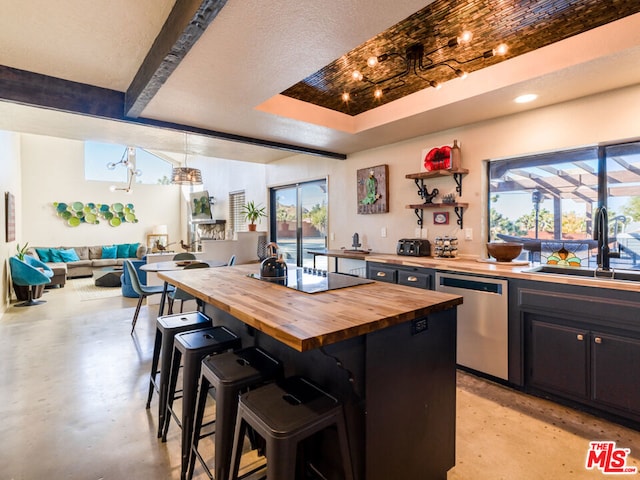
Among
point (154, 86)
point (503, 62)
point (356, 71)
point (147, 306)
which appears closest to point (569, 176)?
point (503, 62)

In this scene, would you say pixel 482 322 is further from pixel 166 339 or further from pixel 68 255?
pixel 68 255

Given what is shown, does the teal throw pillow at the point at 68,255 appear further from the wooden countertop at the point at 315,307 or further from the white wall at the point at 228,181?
the wooden countertop at the point at 315,307

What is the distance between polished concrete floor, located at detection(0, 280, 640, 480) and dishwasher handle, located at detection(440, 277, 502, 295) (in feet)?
2.59

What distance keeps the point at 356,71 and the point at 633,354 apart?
2.74 m

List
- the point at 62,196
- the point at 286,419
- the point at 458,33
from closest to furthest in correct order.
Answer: the point at 286,419 → the point at 458,33 → the point at 62,196

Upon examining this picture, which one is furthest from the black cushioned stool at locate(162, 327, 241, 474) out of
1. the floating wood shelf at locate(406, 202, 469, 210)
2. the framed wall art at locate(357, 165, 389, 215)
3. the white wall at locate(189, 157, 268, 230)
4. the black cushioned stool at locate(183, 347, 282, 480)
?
the white wall at locate(189, 157, 268, 230)

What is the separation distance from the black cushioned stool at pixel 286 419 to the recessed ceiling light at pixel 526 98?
2686mm

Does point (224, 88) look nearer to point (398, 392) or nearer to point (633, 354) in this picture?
point (398, 392)

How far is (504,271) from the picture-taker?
99.4 inches

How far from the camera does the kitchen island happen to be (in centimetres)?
126

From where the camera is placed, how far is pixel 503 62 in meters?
2.41

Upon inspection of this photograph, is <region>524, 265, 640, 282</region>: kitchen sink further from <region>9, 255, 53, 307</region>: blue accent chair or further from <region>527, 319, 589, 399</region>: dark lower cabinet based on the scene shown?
<region>9, 255, 53, 307</region>: blue accent chair

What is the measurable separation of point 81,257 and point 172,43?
29.3 ft

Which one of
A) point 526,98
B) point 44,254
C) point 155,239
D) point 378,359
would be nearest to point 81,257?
point 44,254
